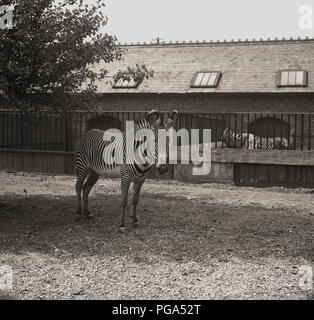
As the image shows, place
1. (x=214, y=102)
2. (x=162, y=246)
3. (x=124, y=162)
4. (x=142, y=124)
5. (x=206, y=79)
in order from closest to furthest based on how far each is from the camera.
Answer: (x=162, y=246) < (x=142, y=124) < (x=124, y=162) < (x=214, y=102) < (x=206, y=79)

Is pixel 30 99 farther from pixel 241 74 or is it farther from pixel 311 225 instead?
pixel 241 74

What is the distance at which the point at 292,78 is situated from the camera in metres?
22.7

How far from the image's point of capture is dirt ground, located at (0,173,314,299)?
5434 millimetres

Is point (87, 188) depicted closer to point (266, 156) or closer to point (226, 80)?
point (266, 156)

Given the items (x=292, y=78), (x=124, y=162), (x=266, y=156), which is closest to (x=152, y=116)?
(x=124, y=162)

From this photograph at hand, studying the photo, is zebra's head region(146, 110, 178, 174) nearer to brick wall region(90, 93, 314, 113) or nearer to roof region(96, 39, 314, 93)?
brick wall region(90, 93, 314, 113)

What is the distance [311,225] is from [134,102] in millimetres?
17079

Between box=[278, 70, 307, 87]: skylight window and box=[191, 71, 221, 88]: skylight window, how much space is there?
10.5 feet

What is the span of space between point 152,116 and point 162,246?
2.18m

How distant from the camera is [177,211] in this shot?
10.3m

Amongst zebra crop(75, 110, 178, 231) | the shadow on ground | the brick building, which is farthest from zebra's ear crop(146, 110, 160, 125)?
the brick building

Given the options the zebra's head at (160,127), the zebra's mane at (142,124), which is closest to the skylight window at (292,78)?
the zebra's mane at (142,124)
